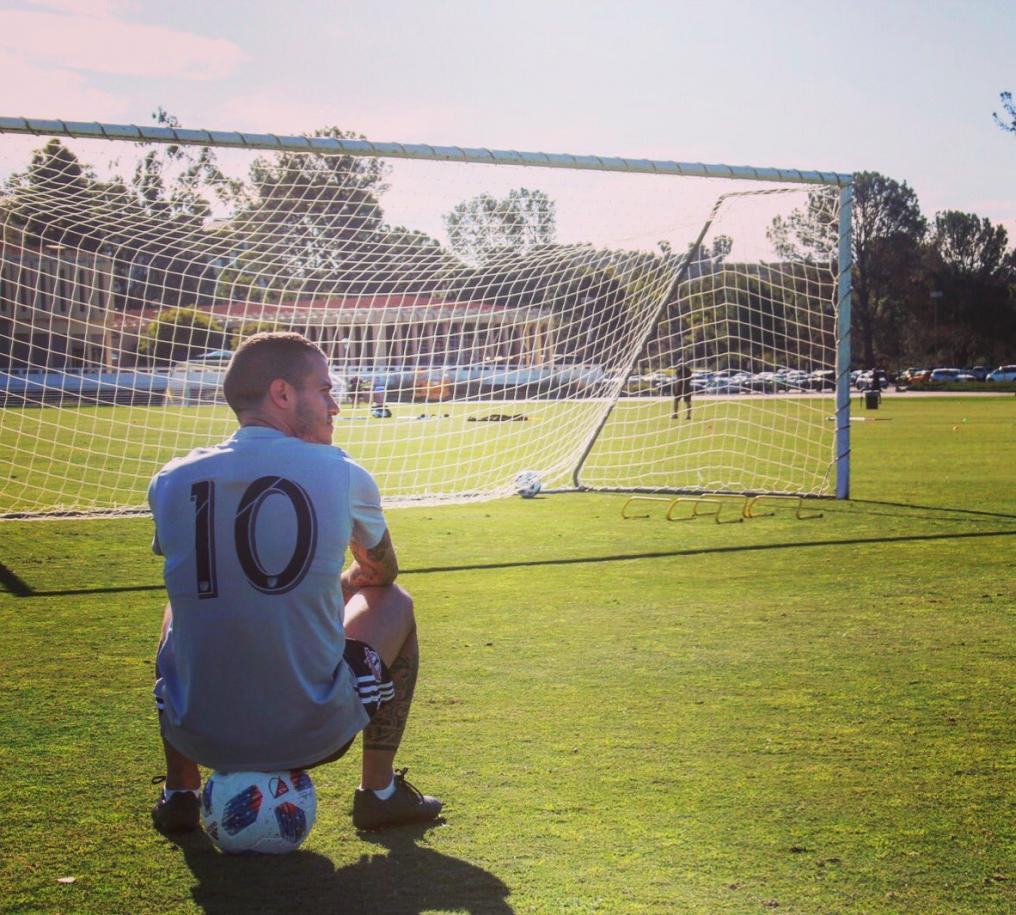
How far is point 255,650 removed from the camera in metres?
3.02

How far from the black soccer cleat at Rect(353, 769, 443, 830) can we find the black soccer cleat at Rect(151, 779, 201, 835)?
46 centimetres

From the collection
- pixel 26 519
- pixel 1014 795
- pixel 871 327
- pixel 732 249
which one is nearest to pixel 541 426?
pixel 732 249

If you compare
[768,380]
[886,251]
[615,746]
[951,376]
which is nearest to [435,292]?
[768,380]

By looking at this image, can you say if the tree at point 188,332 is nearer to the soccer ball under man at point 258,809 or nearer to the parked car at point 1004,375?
the soccer ball under man at point 258,809

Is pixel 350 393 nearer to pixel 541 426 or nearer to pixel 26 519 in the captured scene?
pixel 541 426

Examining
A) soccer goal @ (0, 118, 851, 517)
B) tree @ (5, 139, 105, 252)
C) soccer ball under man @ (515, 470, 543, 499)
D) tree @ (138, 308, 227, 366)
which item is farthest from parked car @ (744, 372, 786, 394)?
tree @ (5, 139, 105, 252)

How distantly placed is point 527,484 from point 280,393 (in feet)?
30.0

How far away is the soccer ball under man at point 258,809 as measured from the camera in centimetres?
312

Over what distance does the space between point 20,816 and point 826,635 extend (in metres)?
3.81

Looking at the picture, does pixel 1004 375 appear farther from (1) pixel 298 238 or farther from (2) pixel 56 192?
(2) pixel 56 192

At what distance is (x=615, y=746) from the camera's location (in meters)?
4.23

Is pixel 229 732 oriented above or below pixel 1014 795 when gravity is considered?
above

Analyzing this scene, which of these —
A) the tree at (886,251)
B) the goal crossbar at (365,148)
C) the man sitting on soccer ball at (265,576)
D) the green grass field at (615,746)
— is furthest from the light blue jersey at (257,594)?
the tree at (886,251)

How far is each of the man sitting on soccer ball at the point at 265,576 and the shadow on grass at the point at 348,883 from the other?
0.31 m
